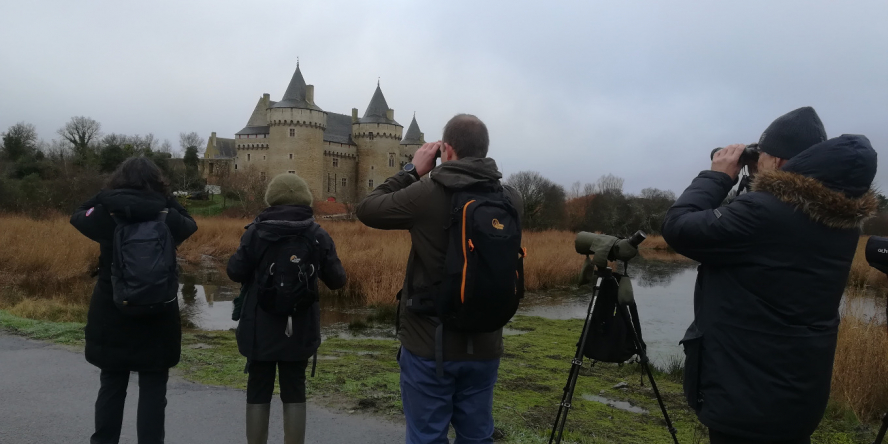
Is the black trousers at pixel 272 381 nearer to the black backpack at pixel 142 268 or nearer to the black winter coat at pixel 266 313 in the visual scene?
Result: the black winter coat at pixel 266 313

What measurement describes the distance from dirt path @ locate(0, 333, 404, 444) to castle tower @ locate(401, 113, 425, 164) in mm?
57381

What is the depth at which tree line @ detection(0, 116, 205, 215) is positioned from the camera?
25.2 meters

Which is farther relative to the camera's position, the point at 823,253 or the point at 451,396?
the point at 451,396

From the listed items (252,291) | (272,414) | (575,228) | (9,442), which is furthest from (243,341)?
(575,228)

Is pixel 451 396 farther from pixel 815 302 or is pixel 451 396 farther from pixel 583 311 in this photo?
pixel 583 311

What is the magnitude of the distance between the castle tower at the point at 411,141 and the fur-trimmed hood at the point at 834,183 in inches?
2364

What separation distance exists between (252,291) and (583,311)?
35.6 feet

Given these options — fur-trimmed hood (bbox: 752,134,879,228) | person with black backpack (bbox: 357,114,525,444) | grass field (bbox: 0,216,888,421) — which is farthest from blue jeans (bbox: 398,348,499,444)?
grass field (bbox: 0,216,888,421)

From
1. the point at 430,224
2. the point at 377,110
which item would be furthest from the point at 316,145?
the point at 430,224

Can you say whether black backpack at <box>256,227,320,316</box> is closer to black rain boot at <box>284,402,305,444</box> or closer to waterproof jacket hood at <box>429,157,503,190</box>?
Result: black rain boot at <box>284,402,305,444</box>

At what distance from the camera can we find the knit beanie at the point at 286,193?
3.12 m

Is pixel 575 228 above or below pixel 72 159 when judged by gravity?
below

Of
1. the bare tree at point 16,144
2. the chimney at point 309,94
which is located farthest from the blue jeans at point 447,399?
the chimney at point 309,94

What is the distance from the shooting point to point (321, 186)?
184 ft
